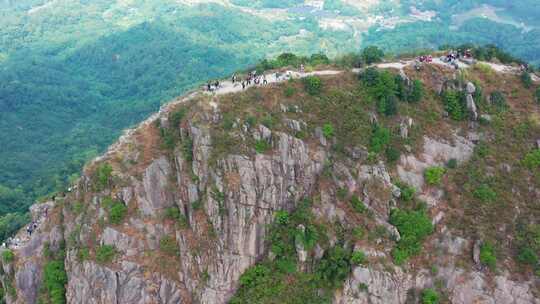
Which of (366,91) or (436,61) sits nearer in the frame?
(366,91)

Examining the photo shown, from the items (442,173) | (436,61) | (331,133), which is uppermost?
(436,61)

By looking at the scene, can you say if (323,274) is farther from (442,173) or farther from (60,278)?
(60,278)

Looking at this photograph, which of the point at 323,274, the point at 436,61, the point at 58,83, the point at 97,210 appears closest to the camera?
the point at 323,274

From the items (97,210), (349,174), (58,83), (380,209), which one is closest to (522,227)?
(380,209)

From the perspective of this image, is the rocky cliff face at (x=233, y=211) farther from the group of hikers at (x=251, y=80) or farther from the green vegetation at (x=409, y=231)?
the group of hikers at (x=251, y=80)

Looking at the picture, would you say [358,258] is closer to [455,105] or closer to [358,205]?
[358,205]

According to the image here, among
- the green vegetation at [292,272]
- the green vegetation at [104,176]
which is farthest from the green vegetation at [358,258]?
the green vegetation at [104,176]

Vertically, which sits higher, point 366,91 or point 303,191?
point 366,91
